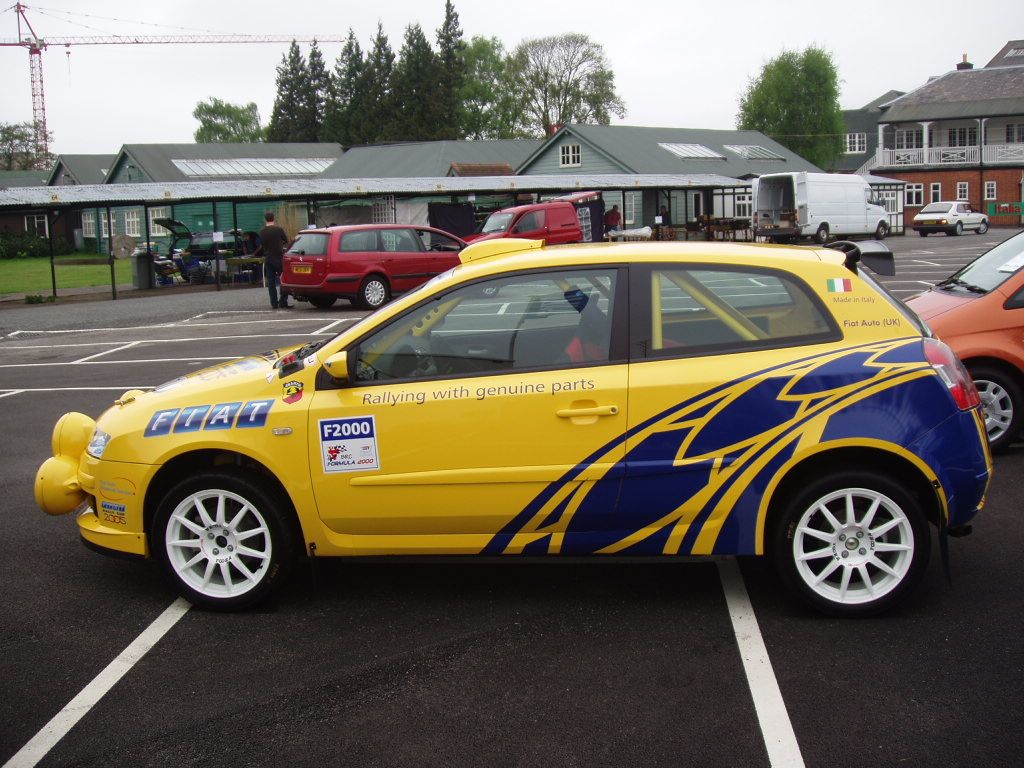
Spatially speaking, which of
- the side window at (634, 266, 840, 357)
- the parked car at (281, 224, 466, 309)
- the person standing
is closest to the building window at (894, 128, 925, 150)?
the parked car at (281, 224, 466, 309)

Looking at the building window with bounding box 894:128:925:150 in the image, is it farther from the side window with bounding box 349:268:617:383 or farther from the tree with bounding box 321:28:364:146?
the side window with bounding box 349:268:617:383

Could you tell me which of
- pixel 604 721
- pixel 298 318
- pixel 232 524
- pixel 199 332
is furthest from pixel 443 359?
pixel 298 318

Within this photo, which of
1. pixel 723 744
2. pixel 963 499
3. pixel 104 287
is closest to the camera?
pixel 723 744

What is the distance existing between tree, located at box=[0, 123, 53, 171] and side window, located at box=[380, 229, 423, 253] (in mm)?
90311

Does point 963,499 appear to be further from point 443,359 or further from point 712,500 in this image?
point 443,359

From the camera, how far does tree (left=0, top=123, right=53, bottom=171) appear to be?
324 feet

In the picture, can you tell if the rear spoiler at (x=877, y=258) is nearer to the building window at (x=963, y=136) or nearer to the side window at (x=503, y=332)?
the side window at (x=503, y=332)

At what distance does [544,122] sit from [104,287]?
6840cm

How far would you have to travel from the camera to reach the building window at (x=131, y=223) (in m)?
62.6

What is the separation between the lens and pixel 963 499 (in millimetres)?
Result: 4512

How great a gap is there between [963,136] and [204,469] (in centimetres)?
6692

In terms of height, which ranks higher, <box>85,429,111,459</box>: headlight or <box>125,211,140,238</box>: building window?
<box>125,211,140,238</box>: building window

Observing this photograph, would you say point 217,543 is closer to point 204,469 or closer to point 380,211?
point 204,469

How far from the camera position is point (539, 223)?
24578 mm
